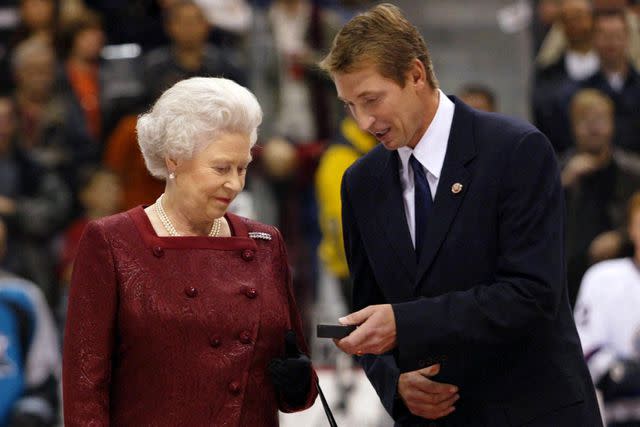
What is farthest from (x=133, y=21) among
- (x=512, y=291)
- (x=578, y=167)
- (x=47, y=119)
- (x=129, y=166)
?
(x=512, y=291)

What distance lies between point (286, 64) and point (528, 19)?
1531 mm

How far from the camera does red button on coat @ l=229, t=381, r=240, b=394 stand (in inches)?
141

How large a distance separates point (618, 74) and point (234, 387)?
5144 millimetres

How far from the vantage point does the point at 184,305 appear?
361 centimetres

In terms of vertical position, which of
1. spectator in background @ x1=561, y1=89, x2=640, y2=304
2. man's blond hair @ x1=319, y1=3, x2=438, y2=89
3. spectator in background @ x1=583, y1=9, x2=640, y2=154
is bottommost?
spectator in background @ x1=561, y1=89, x2=640, y2=304

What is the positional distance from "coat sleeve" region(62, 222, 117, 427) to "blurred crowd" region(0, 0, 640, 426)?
364 cm

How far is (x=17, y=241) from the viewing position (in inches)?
306

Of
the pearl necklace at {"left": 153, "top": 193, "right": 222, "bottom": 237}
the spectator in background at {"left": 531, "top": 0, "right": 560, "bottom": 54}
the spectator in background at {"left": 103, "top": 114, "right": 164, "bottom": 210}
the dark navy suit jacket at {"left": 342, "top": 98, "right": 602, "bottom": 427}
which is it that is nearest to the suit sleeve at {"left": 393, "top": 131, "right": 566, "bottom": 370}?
the dark navy suit jacket at {"left": 342, "top": 98, "right": 602, "bottom": 427}

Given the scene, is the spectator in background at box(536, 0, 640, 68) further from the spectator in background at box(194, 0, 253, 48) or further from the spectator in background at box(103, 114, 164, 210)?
the spectator in background at box(103, 114, 164, 210)

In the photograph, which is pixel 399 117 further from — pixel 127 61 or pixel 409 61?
A: pixel 127 61

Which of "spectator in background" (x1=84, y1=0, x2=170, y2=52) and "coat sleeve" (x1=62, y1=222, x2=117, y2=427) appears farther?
"spectator in background" (x1=84, y1=0, x2=170, y2=52)

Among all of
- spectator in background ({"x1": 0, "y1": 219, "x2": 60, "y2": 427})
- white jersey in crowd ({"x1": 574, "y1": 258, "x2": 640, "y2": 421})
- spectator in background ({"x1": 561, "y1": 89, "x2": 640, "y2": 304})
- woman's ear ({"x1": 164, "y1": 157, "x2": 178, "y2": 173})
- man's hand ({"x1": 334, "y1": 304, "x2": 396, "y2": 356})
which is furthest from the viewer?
spectator in background ({"x1": 561, "y1": 89, "x2": 640, "y2": 304})

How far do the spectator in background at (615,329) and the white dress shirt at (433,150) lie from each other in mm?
2917

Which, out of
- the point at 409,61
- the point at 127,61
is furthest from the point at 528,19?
the point at 409,61
